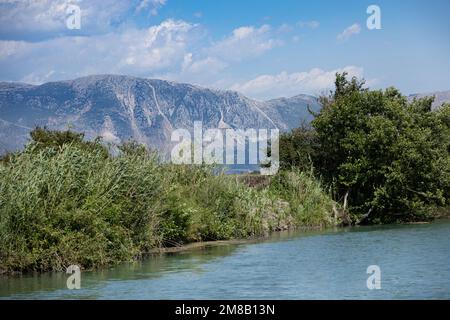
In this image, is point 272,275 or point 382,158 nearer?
point 272,275

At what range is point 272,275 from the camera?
2309cm

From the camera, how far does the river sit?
782 inches

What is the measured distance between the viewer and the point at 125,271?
969 inches

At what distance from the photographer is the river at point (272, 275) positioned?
19.9 meters

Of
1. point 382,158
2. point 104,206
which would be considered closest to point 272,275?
point 104,206

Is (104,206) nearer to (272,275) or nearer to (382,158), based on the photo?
(272,275)

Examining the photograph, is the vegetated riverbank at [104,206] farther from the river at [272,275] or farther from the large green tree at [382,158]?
the large green tree at [382,158]

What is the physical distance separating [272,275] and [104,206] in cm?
658

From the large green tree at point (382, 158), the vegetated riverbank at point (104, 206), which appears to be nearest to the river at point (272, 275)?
the vegetated riverbank at point (104, 206)

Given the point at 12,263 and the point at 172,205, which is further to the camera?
the point at 172,205

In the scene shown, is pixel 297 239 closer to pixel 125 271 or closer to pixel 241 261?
pixel 241 261
